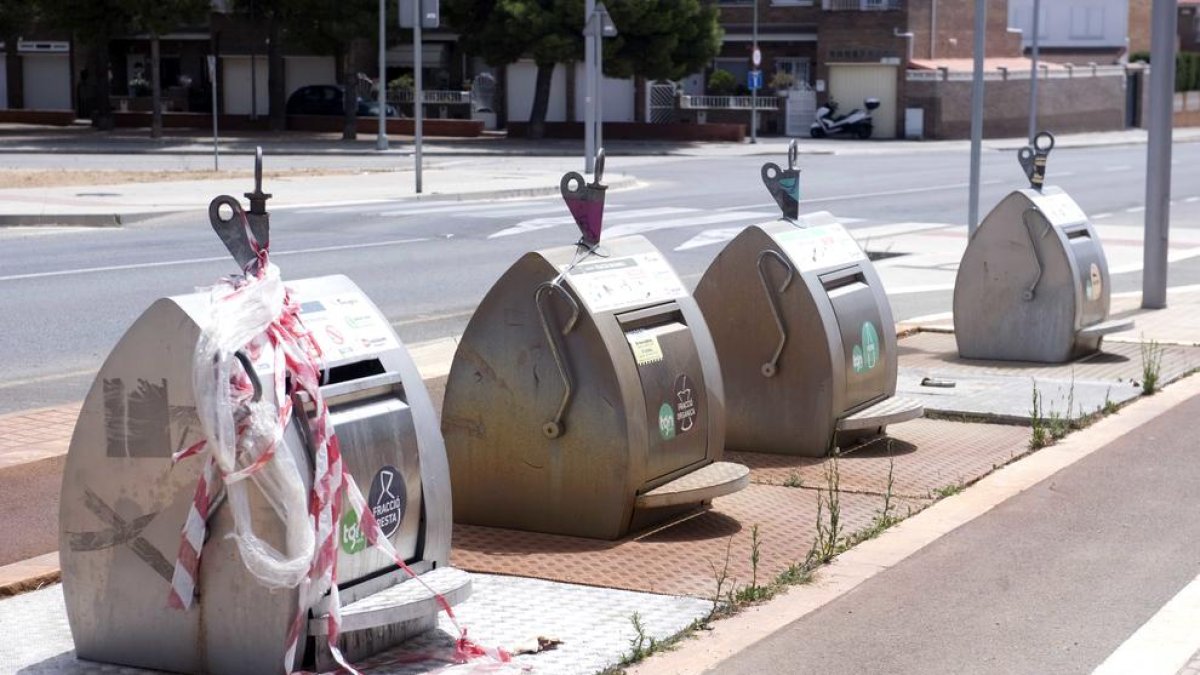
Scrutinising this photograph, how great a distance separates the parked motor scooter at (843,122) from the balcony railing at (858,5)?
3.37 meters

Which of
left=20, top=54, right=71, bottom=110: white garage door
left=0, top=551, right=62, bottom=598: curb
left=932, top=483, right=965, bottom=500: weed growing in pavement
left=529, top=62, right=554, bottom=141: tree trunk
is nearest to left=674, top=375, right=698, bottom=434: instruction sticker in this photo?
→ left=932, top=483, right=965, bottom=500: weed growing in pavement

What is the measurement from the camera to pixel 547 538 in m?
6.61

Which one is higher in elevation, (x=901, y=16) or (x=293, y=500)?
(x=901, y=16)

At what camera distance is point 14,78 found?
65188mm

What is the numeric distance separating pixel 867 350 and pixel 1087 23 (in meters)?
69.9

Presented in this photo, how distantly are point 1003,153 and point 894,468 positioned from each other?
4222 centimetres

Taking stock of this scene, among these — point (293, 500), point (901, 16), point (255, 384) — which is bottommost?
Answer: point (293, 500)

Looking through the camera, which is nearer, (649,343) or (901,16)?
(649,343)

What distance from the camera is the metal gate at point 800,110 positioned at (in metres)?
59.7

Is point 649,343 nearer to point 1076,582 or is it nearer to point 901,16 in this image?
point 1076,582

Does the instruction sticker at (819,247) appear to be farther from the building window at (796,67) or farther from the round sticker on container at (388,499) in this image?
the building window at (796,67)

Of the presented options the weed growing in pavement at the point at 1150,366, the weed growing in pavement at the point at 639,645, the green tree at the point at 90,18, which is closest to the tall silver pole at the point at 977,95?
the weed growing in pavement at the point at 1150,366

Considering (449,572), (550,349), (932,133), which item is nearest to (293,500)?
(449,572)

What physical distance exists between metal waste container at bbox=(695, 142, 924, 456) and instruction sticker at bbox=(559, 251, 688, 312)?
1058 millimetres
